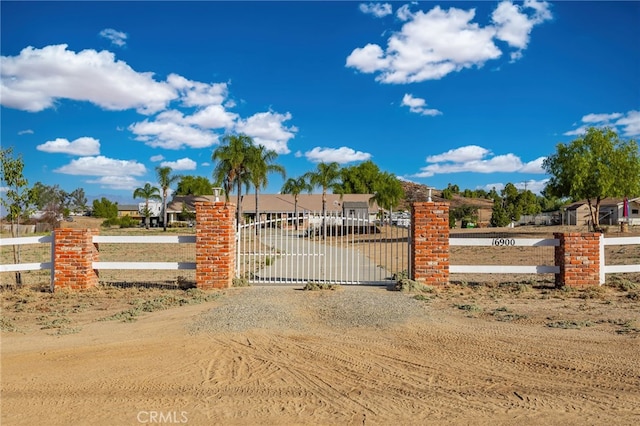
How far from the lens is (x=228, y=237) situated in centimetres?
1059

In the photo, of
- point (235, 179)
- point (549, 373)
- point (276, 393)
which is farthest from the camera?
point (235, 179)

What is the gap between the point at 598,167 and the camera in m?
33.7

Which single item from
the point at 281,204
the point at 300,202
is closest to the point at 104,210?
the point at 281,204

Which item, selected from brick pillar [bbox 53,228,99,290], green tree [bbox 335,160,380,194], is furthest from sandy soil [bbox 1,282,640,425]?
green tree [bbox 335,160,380,194]

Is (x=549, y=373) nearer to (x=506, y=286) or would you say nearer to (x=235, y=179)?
(x=506, y=286)

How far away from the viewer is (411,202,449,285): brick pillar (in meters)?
10.6

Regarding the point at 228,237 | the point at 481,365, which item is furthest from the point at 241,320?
the point at 481,365

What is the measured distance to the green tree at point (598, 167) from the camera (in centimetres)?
3362

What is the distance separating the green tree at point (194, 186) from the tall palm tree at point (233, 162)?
4613 cm

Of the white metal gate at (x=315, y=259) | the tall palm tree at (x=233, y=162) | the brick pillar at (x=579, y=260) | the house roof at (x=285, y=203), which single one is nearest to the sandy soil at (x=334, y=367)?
the brick pillar at (x=579, y=260)

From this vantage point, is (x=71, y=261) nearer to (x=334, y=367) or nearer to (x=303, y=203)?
(x=334, y=367)

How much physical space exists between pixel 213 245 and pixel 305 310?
117 inches

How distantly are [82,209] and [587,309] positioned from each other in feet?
396

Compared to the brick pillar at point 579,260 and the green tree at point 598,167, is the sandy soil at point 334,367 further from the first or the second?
the green tree at point 598,167
